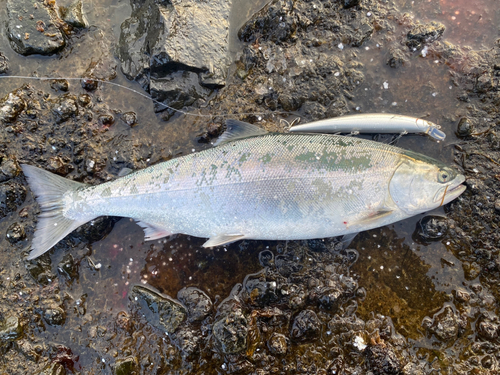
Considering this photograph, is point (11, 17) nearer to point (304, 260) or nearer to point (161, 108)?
point (161, 108)

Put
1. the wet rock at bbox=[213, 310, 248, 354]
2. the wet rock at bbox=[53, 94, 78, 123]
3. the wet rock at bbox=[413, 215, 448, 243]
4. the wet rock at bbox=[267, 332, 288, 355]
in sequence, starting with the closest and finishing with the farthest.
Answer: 1. the wet rock at bbox=[213, 310, 248, 354]
2. the wet rock at bbox=[267, 332, 288, 355]
3. the wet rock at bbox=[413, 215, 448, 243]
4. the wet rock at bbox=[53, 94, 78, 123]

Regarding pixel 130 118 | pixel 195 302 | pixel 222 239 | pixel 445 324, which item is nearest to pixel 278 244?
pixel 222 239

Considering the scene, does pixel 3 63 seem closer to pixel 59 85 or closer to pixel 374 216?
pixel 59 85

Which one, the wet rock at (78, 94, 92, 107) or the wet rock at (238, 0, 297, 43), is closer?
the wet rock at (238, 0, 297, 43)

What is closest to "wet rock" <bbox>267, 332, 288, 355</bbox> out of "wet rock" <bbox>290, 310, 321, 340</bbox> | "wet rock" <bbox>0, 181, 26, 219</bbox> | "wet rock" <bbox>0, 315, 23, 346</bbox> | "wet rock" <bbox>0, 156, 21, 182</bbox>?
"wet rock" <bbox>290, 310, 321, 340</bbox>

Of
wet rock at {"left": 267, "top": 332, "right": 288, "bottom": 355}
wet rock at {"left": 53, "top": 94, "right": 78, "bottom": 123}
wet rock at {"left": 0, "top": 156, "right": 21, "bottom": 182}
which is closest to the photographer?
wet rock at {"left": 267, "top": 332, "right": 288, "bottom": 355}

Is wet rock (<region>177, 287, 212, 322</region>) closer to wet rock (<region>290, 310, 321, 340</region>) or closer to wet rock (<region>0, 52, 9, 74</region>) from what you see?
wet rock (<region>290, 310, 321, 340</region>)

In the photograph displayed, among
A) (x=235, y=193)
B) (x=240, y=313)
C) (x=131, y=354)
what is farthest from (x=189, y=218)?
(x=131, y=354)
